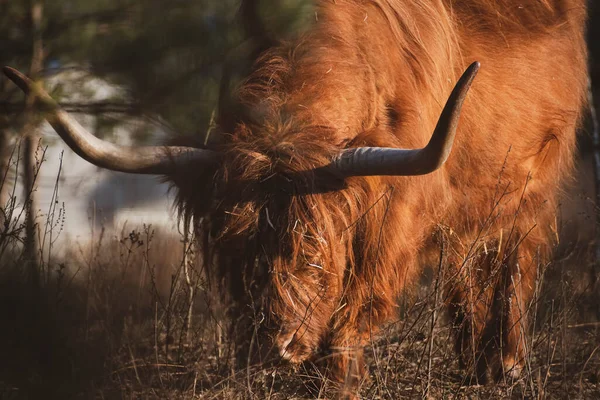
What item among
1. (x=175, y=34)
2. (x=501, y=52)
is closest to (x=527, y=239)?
(x=501, y=52)

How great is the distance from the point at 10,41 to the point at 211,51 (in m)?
0.73

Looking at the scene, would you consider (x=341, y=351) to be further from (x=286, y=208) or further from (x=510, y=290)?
(x=510, y=290)

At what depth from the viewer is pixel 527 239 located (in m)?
5.73

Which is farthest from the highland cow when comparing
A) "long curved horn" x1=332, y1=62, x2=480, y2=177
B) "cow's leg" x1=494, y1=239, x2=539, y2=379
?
"cow's leg" x1=494, y1=239, x2=539, y2=379

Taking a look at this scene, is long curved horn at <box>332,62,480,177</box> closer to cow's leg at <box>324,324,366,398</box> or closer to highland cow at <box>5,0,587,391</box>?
Answer: highland cow at <box>5,0,587,391</box>

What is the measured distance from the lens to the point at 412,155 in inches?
139

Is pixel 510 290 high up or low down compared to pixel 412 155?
down

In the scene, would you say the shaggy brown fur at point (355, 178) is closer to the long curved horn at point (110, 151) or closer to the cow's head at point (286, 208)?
the cow's head at point (286, 208)

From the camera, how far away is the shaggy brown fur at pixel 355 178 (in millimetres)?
3695

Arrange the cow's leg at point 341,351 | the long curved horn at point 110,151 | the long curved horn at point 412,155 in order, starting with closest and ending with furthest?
the long curved horn at point 110,151 → the long curved horn at point 412,155 → the cow's leg at point 341,351

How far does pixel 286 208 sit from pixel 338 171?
309 mm

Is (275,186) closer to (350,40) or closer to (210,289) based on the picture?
(210,289)

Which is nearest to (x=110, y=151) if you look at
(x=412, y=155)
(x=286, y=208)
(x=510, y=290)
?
(x=286, y=208)

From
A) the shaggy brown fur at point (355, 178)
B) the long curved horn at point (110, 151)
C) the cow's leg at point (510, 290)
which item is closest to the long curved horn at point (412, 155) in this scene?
the shaggy brown fur at point (355, 178)
